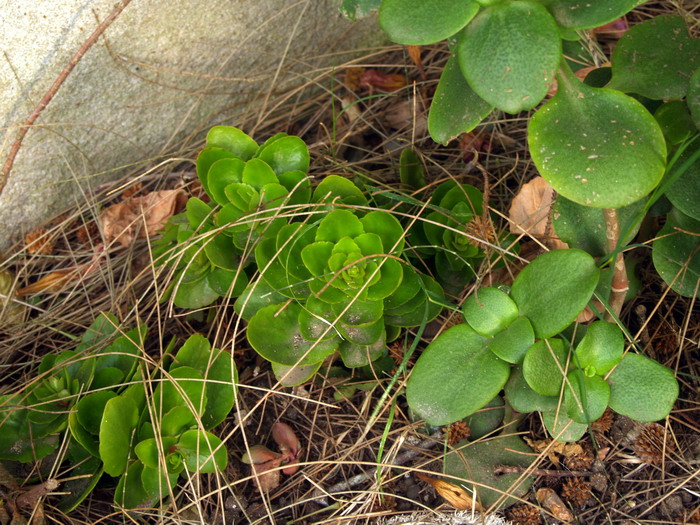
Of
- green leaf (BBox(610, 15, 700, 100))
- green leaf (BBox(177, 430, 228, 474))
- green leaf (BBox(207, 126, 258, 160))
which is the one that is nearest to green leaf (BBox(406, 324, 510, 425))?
green leaf (BBox(177, 430, 228, 474))

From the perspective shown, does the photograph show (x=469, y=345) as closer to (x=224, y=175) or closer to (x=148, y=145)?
(x=224, y=175)

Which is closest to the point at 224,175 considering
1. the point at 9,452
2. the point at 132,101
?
the point at 132,101

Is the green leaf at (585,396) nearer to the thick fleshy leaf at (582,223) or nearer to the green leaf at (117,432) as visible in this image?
the thick fleshy leaf at (582,223)

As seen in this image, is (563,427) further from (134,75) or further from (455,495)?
(134,75)

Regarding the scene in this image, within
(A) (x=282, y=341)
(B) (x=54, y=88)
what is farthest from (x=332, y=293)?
(B) (x=54, y=88)

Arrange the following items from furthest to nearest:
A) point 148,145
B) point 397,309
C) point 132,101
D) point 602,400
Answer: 1. point 148,145
2. point 132,101
3. point 397,309
4. point 602,400
